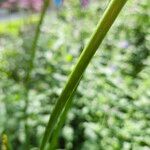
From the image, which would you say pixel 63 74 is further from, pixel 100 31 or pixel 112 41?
pixel 100 31

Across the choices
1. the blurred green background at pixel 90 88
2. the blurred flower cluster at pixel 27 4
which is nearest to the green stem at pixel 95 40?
the blurred green background at pixel 90 88

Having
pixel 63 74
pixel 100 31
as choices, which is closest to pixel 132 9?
pixel 63 74

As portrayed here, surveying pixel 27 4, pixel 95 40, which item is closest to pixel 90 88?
pixel 95 40

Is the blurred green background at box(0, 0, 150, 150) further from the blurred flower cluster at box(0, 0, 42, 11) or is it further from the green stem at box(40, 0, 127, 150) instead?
the green stem at box(40, 0, 127, 150)

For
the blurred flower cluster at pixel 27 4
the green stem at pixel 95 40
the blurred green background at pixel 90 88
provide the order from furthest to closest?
the blurred flower cluster at pixel 27 4
the blurred green background at pixel 90 88
the green stem at pixel 95 40

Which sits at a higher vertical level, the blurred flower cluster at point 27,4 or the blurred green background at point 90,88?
the blurred flower cluster at point 27,4

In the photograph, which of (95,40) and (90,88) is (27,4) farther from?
(95,40)

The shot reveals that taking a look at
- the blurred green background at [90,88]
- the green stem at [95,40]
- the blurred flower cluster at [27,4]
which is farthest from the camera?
the blurred flower cluster at [27,4]

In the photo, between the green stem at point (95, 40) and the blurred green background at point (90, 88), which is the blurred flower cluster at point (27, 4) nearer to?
the blurred green background at point (90, 88)
